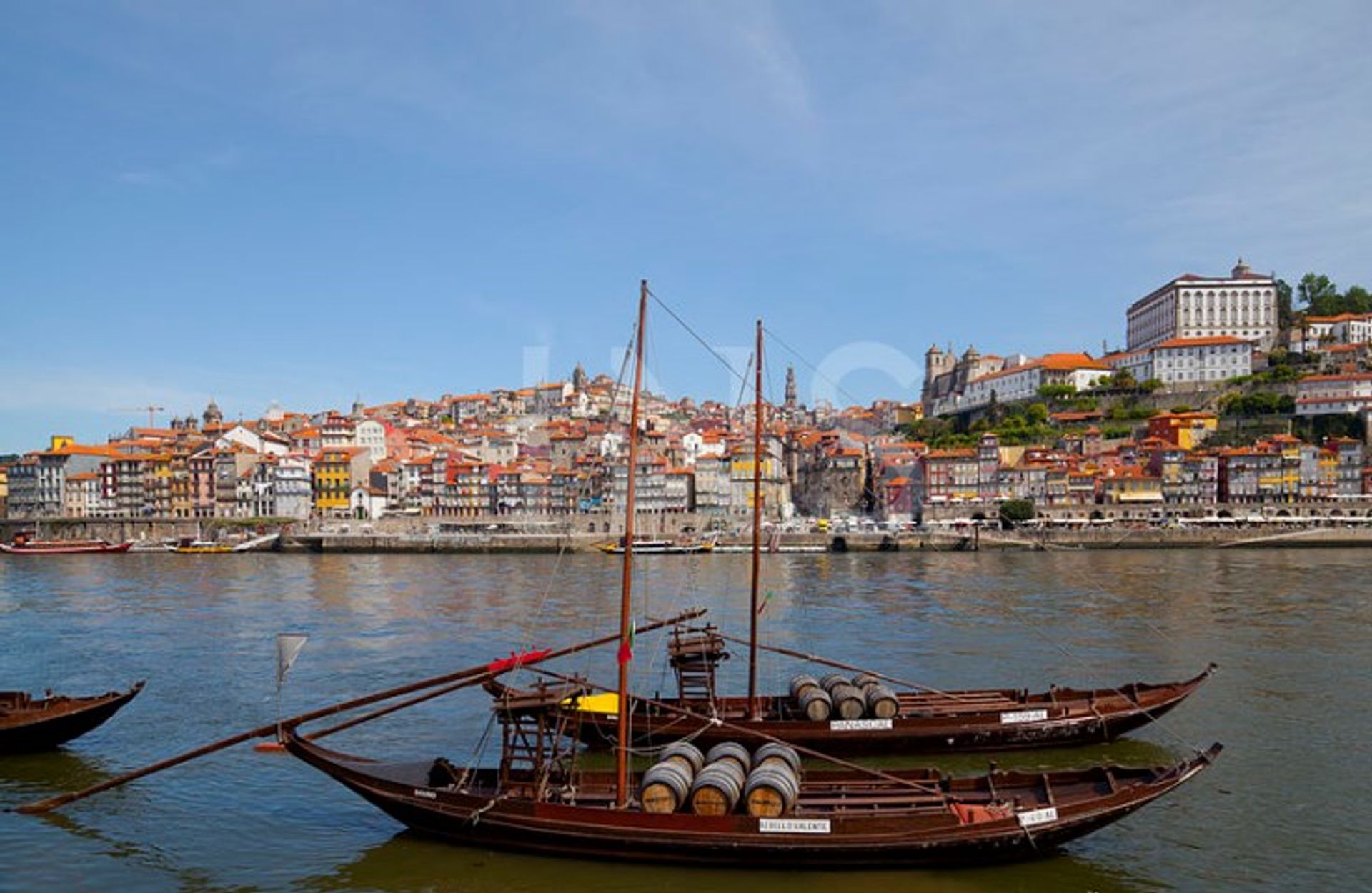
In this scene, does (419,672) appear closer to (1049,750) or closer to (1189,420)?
(1049,750)

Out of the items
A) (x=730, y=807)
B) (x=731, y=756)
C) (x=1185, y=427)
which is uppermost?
(x=1185, y=427)

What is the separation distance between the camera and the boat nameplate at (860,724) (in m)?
15.7

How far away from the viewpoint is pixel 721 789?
11.4m

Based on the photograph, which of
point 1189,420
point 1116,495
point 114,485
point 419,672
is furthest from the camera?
point 114,485

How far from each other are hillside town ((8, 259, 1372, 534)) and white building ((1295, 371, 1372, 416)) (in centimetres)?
13

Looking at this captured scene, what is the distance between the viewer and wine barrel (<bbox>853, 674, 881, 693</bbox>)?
1666cm

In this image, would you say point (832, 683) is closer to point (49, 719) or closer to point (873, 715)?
point (873, 715)

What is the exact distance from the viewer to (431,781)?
1262 cm

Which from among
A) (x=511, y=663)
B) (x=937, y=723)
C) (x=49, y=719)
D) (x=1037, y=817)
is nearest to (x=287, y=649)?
(x=511, y=663)

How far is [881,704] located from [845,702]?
0.53m

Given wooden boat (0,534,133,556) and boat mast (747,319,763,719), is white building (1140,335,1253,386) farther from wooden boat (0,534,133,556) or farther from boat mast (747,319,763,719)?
boat mast (747,319,763,719)

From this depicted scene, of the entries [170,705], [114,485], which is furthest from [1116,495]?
[114,485]

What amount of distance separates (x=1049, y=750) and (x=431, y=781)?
9.06 metres

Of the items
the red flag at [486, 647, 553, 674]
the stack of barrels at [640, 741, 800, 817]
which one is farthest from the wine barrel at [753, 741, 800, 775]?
the red flag at [486, 647, 553, 674]
